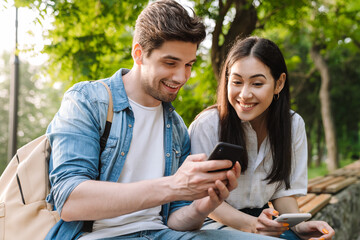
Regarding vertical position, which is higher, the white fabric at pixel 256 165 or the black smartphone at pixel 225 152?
the black smartphone at pixel 225 152

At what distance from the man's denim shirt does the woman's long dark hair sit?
626mm

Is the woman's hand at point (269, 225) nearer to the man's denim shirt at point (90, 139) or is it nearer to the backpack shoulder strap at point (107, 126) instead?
the man's denim shirt at point (90, 139)

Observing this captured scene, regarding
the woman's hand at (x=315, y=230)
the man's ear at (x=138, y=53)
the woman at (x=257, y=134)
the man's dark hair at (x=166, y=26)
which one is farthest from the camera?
the woman at (x=257, y=134)

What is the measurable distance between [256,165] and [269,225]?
574 millimetres

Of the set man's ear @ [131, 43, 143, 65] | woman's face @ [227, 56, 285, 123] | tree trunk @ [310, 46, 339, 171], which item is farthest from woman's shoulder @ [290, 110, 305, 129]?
tree trunk @ [310, 46, 339, 171]

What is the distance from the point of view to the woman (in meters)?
2.74

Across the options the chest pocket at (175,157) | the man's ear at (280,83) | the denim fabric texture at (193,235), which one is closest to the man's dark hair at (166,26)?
the chest pocket at (175,157)

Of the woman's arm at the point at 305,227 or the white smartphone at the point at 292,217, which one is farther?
the woman's arm at the point at 305,227

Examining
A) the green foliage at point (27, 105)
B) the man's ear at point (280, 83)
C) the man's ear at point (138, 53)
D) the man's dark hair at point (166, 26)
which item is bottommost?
the green foliage at point (27, 105)

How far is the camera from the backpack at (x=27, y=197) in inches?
73.0

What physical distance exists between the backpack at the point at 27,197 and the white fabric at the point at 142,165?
23 centimetres

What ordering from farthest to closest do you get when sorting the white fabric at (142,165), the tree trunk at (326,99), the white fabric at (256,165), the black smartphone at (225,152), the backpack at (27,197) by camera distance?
the tree trunk at (326,99), the white fabric at (256,165), the white fabric at (142,165), the backpack at (27,197), the black smartphone at (225,152)

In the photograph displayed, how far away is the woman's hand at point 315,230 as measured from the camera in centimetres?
253

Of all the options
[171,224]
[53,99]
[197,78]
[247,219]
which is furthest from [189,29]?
[53,99]
